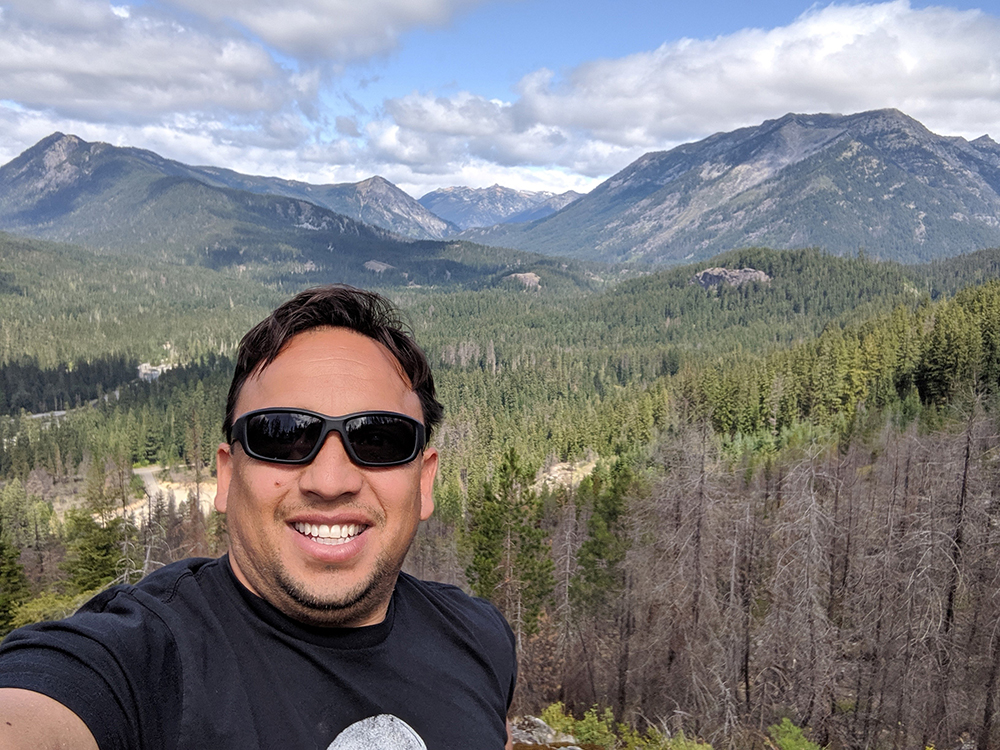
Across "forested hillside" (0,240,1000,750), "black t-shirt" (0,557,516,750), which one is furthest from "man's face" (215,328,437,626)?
"forested hillside" (0,240,1000,750)

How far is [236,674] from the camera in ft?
6.02

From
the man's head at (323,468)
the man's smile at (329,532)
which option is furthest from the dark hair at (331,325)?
the man's smile at (329,532)

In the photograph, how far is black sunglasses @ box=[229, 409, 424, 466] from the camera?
7.19 feet

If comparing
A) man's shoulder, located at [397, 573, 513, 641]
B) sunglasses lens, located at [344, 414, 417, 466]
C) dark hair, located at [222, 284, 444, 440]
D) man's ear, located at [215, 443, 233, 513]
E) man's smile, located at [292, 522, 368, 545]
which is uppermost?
dark hair, located at [222, 284, 444, 440]

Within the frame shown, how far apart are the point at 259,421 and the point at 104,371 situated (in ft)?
514

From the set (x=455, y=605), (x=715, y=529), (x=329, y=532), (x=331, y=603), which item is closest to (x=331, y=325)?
(x=329, y=532)

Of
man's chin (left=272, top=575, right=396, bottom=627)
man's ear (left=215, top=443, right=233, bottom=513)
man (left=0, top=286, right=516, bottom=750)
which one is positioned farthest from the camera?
man's ear (left=215, top=443, right=233, bottom=513)

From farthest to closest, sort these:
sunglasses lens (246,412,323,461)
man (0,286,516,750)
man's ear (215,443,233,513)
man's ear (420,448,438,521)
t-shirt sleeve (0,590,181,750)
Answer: man's ear (420,448,438,521)
man's ear (215,443,233,513)
sunglasses lens (246,412,323,461)
man (0,286,516,750)
t-shirt sleeve (0,590,181,750)

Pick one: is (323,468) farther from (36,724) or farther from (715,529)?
(715,529)

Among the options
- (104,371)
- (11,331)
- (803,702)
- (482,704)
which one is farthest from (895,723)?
(11,331)

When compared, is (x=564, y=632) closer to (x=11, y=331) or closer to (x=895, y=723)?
(x=895, y=723)

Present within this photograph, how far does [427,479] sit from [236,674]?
116 centimetres

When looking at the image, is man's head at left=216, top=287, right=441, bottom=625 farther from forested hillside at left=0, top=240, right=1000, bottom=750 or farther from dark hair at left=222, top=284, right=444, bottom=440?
forested hillside at left=0, top=240, right=1000, bottom=750

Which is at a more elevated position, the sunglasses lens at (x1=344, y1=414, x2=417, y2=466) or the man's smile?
the sunglasses lens at (x1=344, y1=414, x2=417, y2=466)
